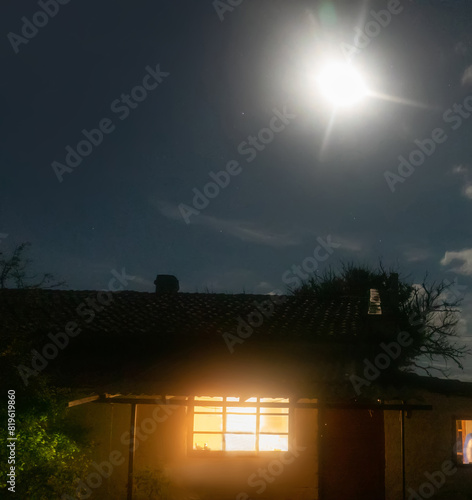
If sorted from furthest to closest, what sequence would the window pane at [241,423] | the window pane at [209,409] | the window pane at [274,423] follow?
the window pane at [209,409] < the window pane at [241,423] < the window pane at [274,423]

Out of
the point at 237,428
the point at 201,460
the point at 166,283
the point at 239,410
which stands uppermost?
the point at 166,283

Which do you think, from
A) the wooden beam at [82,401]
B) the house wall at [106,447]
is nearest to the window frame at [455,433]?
the house wall at [106,447]

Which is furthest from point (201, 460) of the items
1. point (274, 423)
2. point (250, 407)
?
point (274, 423)

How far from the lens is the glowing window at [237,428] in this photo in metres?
13.3

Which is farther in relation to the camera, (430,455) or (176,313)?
(176,313)

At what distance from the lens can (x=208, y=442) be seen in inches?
528

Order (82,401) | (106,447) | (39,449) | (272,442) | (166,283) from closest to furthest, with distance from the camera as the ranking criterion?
(39,449) < (82,401) < (106,447) < (272,442) < (166,283)

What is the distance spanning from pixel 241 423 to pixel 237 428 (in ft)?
0.51

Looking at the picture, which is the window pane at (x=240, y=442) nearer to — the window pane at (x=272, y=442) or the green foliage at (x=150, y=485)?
the window pane at (x=272, y=442)

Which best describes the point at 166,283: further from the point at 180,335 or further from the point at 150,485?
the point at 150,485

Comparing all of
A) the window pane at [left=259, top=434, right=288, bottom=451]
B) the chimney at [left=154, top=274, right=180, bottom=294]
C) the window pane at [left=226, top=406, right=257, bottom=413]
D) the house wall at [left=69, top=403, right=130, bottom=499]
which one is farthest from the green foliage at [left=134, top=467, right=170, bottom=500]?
the chimney at [left=154, top=274, right=180, bottom=294]

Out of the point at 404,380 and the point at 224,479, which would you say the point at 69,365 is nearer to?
the point at 224,479

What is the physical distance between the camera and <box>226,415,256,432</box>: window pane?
44.5 ft

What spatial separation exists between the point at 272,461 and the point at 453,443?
13.5ft
